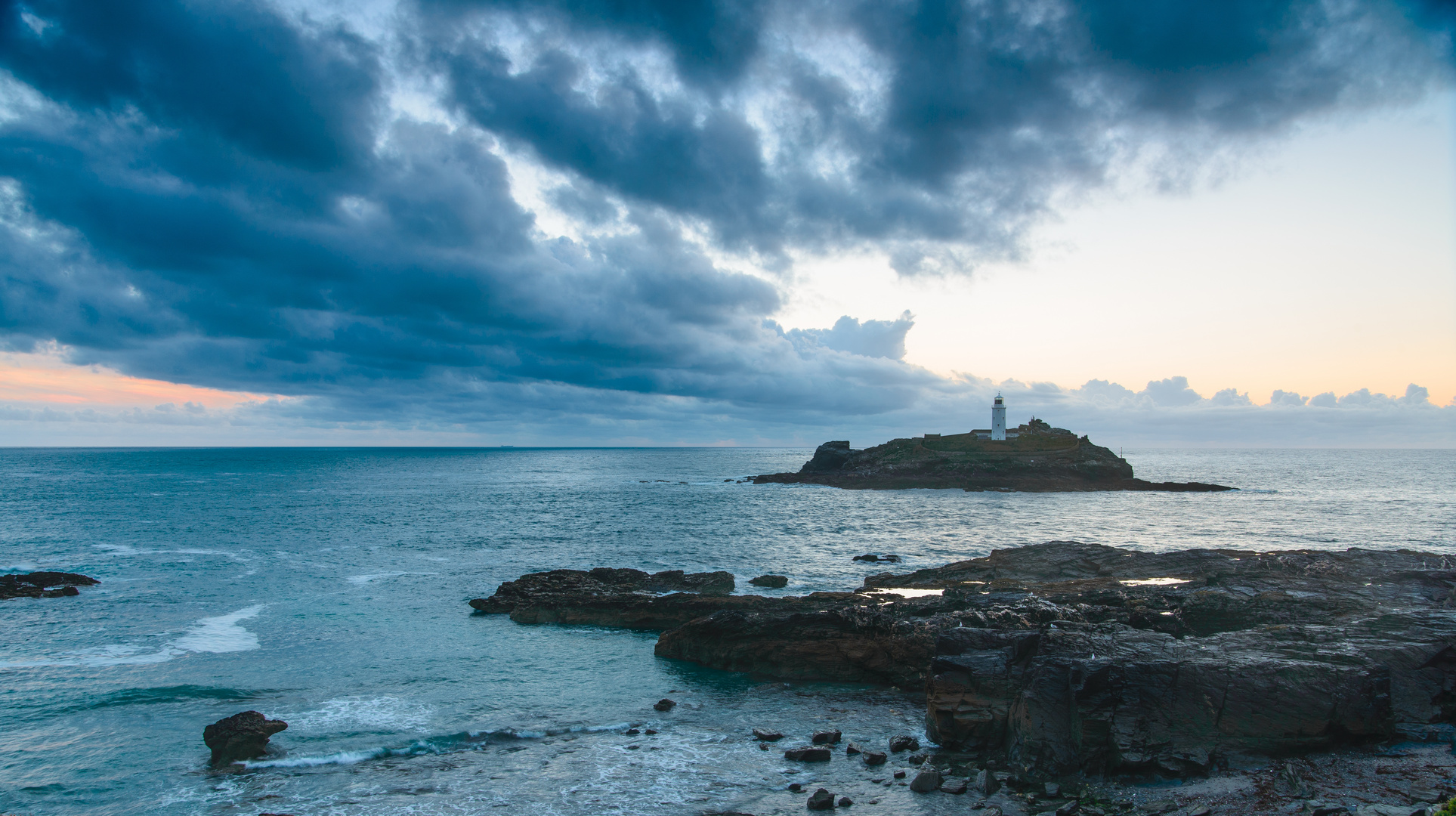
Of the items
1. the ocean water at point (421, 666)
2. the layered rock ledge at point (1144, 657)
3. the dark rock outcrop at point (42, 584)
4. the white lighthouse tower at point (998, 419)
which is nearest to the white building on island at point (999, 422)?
the white lighthouse tower at point (998, 419)

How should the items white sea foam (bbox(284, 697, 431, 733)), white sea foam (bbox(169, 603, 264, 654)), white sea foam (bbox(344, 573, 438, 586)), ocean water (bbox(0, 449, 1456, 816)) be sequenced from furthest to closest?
white sea foam (bbox(344, 573, 438, 586)) < white sea foam (bbox(169, 603, 264, 654)) < white sea foam (bbox(284, 697, 431, 733)) < ocean water (bbox(0, 449, 1456, 816))

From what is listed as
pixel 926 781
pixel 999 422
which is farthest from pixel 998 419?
pixel 926 781

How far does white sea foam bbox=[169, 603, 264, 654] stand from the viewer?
24719 millimetres

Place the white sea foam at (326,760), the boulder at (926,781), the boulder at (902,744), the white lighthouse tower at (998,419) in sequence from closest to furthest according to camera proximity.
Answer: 1. the boulder at (926,781)
2. the boulder at (902,744)
3. the white sea foam at (326,760)
4. the white lighthouse tower at (998,419)

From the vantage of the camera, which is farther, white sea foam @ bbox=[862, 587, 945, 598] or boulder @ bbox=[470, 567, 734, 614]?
boulder @ bbox=[470, 567, 734, 614]

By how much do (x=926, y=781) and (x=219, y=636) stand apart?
91.2 feet

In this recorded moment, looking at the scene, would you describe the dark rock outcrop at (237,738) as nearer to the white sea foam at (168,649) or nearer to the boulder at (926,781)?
the white sea foam at (168,649)

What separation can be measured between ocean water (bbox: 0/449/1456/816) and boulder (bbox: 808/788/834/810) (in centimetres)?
37

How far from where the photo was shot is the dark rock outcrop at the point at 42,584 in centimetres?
3209

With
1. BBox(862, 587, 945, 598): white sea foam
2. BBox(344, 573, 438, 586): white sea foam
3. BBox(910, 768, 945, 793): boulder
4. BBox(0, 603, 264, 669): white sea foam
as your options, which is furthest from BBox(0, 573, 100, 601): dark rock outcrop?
BBox(910, 768, 945, 793): boulder

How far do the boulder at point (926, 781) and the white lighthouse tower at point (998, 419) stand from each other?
4537 inches

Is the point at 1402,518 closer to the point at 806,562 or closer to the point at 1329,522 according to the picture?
the point at 1329,522

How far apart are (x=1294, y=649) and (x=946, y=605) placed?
9.80 meters

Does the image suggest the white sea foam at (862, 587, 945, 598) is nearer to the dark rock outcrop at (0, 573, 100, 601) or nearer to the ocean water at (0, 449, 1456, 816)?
the ocean water at (0, 449, 1456, 816)
